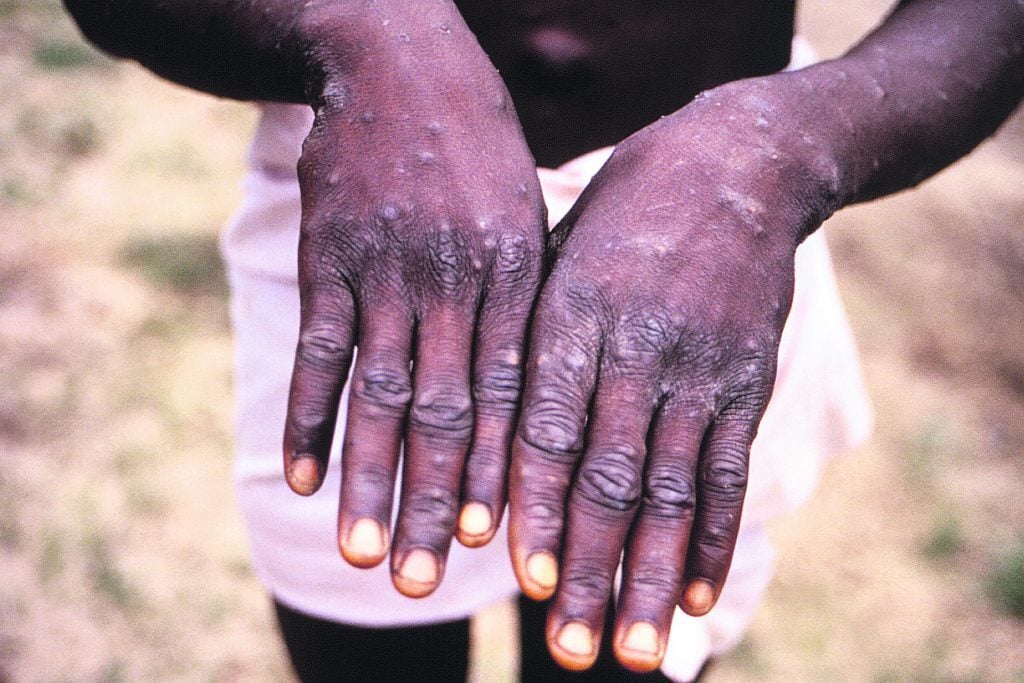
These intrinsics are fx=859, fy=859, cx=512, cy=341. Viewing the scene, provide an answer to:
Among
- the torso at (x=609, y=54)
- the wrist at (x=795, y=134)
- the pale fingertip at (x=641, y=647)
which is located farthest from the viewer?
the torso at (x=609, y=54)

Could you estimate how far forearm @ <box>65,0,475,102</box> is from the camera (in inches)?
27.6

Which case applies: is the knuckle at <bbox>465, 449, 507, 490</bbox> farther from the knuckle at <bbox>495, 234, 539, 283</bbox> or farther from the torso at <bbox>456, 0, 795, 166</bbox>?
the torso at <bbox>456, 0, 795, 166</bbox>

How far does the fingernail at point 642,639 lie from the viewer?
1.96 ft

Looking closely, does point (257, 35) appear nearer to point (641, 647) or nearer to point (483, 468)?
point (483, 468)

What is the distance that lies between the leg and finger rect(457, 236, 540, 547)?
0.56 metres

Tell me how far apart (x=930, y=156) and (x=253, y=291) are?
2.43 feet

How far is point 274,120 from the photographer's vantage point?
3.04 feet

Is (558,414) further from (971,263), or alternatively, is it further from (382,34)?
(971,263)

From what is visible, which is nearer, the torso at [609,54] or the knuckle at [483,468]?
the knuckle at [483,468]

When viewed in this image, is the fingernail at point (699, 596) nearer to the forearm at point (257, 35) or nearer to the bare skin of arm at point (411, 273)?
the bare skin of arm at point (411, 273)

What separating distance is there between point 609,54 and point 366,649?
791 millimetres

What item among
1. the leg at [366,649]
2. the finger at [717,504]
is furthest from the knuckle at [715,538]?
the leg at [366,649]

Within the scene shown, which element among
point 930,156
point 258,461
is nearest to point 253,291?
point 258,461

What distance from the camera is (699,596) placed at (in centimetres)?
65
